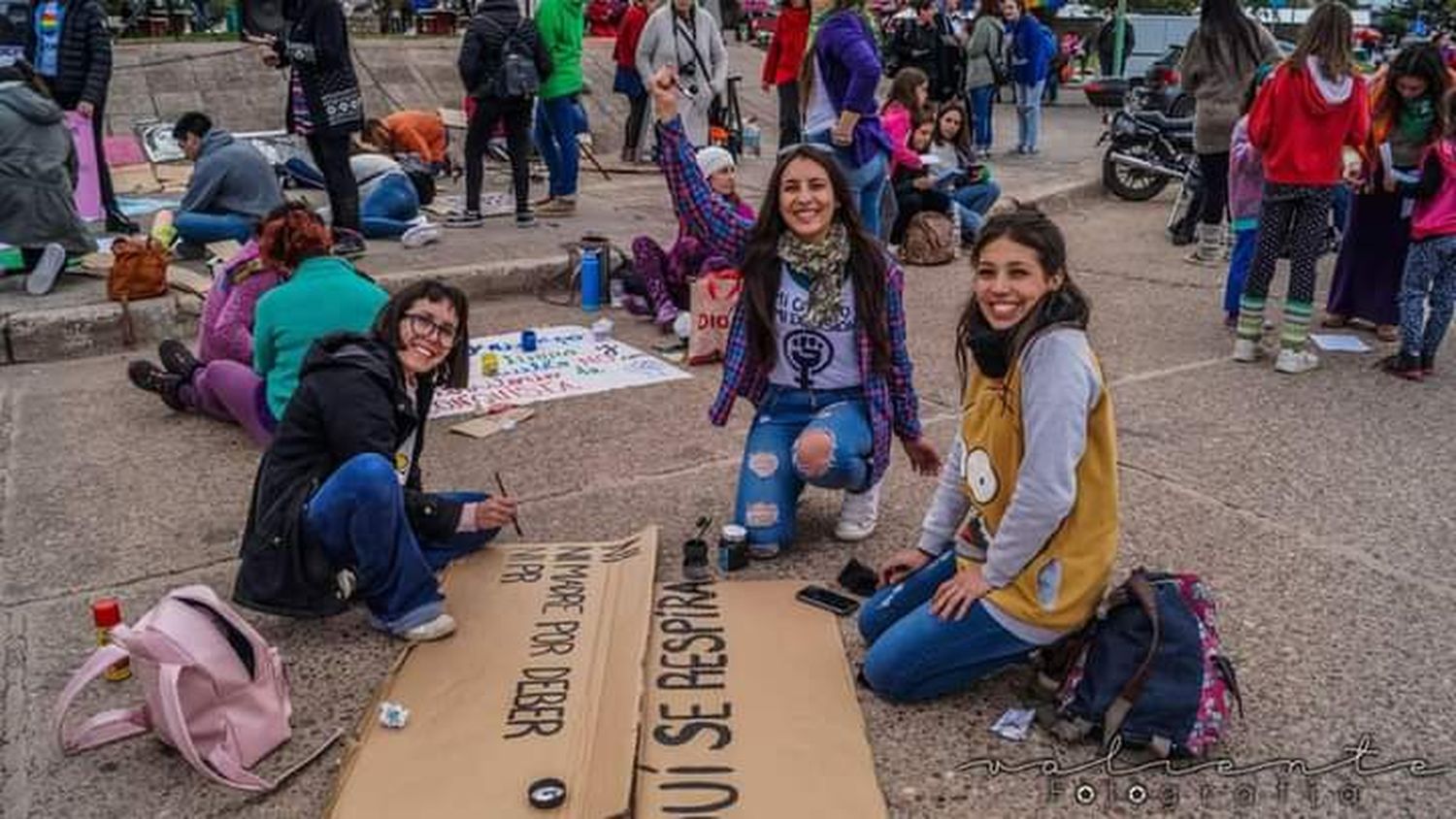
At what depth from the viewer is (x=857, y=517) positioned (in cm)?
385

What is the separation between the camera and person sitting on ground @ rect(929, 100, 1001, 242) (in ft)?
27.8

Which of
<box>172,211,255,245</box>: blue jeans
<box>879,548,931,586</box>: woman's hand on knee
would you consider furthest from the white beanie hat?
<box>879,548,931,586</box>: woman's hand on knee

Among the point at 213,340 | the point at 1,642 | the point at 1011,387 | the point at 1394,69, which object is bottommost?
the point at 1,642

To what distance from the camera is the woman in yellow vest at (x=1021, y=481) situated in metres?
2.65

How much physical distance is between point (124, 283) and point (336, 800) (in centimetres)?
460

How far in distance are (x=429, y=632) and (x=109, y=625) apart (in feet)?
2.73

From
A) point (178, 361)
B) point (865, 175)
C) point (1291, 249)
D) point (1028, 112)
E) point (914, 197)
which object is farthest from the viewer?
point (1028, 112)

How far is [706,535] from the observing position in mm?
3941

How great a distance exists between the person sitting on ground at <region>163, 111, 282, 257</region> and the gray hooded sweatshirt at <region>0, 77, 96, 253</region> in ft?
2.02

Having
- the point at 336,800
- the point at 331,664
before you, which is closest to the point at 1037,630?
the point at 336,800

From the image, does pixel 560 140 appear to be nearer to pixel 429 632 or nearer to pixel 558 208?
pixel 558 208

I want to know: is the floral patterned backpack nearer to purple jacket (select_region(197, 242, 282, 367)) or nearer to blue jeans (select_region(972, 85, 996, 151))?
purple jacket (select_region(197, 242, 282, 367))

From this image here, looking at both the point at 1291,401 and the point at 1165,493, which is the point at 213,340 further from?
the point at 1291,401

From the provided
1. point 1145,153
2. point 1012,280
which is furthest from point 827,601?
point 1145,153
